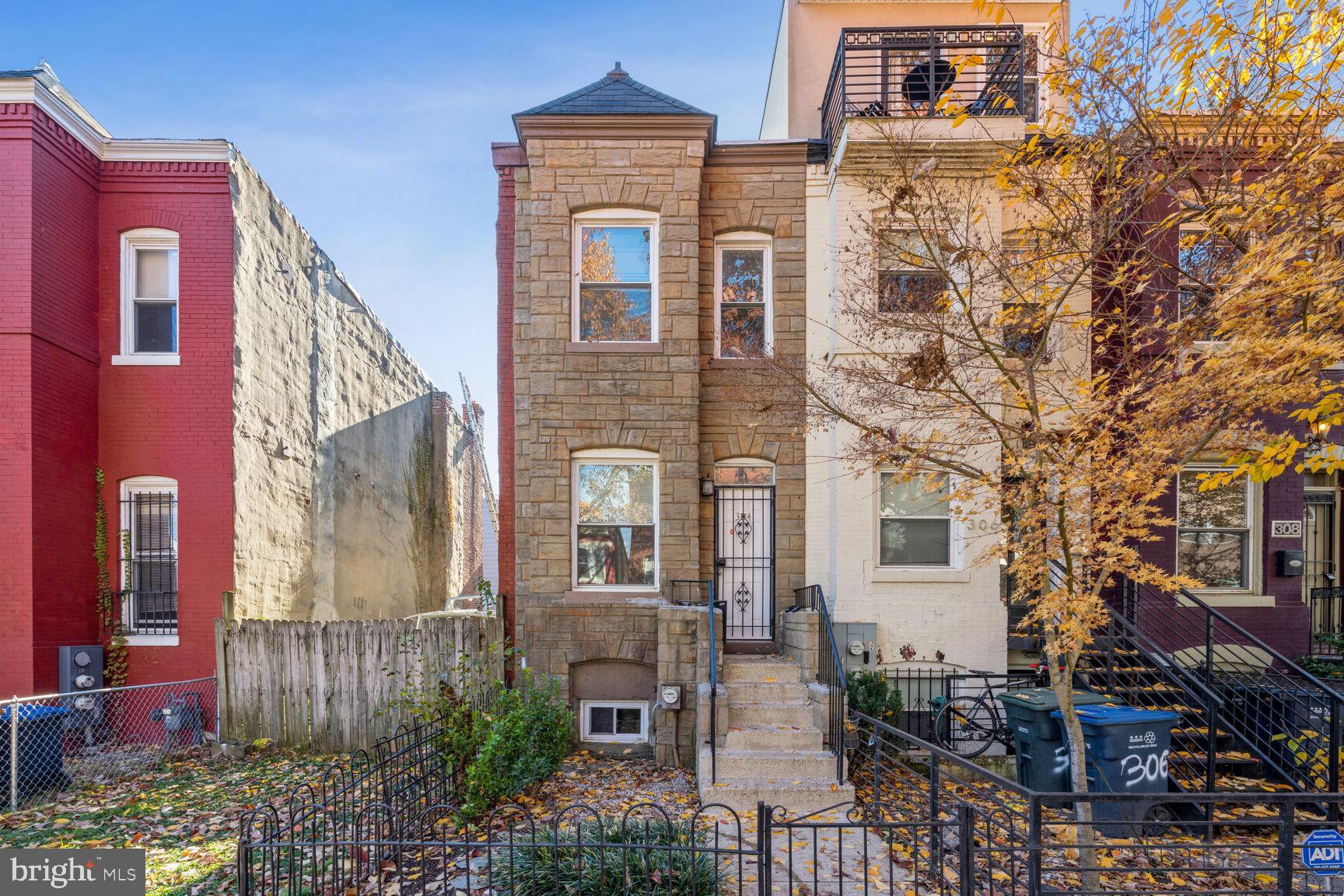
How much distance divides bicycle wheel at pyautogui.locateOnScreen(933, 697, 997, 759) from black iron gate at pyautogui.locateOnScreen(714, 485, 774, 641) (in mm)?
2355

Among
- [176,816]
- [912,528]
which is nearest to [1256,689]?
[912,528]

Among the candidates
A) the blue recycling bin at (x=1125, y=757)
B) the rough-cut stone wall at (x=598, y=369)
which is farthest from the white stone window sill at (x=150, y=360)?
the blue recycling bin at (x=1125, y=757)

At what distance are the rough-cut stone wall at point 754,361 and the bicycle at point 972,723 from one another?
7.65ft

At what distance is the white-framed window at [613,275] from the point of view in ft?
32.0

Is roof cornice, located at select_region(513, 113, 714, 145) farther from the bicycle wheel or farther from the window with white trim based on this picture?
the bicycle wheel

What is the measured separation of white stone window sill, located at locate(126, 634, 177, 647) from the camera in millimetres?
9891

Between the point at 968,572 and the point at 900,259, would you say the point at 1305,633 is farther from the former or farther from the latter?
the point at 900,259

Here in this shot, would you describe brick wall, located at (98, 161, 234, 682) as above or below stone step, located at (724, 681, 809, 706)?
above

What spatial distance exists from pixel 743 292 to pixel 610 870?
24.3ft

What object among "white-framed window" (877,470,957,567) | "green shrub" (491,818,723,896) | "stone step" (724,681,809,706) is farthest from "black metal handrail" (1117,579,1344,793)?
"green shrub" (491,818,723,896)

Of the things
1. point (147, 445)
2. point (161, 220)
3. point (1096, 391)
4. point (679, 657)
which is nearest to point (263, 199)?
point (161, 220)

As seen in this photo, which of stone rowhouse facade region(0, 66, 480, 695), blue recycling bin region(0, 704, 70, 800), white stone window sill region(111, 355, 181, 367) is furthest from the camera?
white stone window sill region(111, 355, 181, 367)

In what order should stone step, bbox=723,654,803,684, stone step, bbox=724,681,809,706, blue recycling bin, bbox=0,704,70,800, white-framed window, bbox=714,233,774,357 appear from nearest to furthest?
blue recycling bin, bbox=0,704,70,800, stone step, bbox=724,681,809,706, stone step, bbox=723,654,803,684, white-framed window, bbox=714,233,774,357

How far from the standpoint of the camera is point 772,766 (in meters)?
7.14
